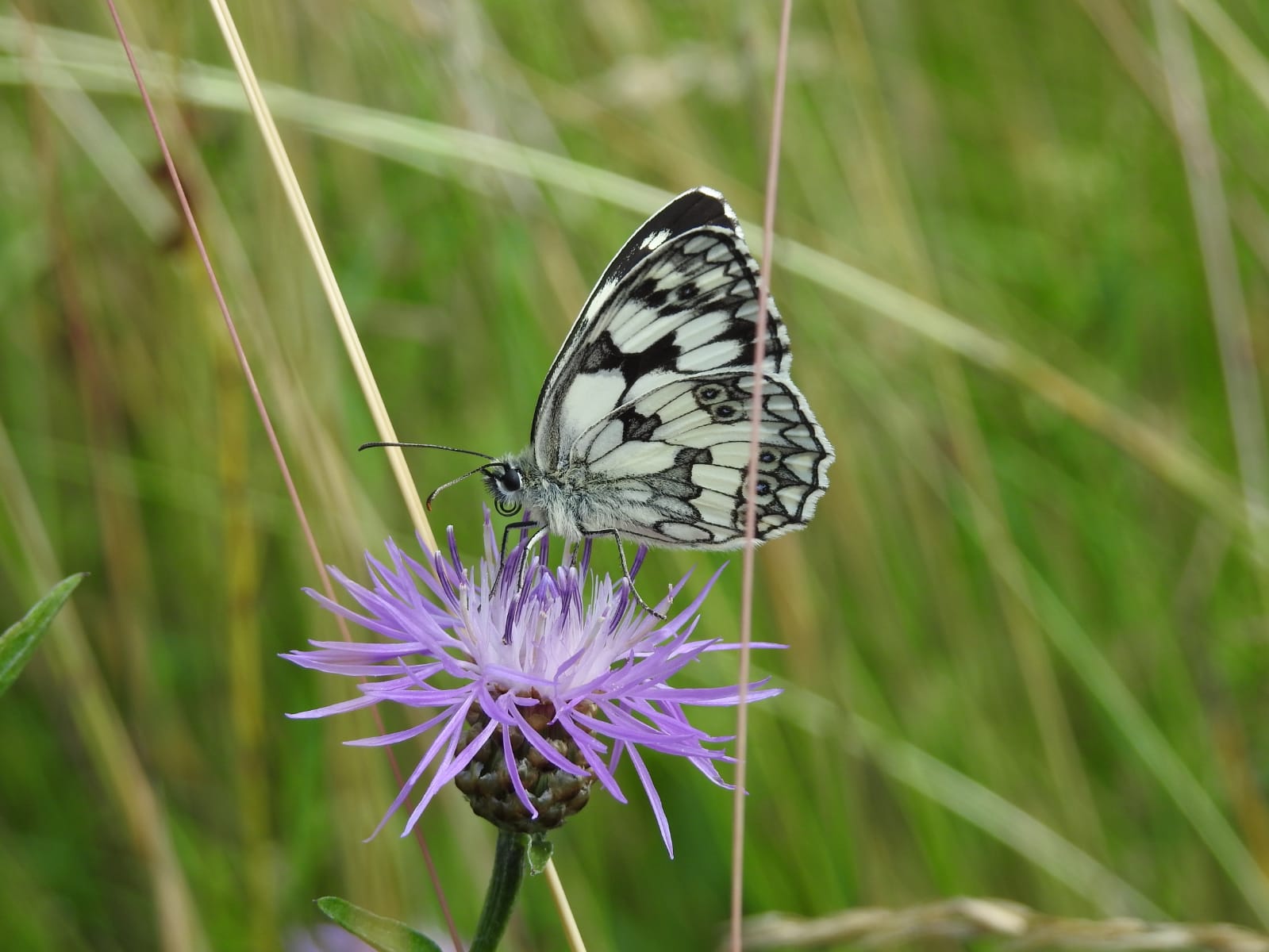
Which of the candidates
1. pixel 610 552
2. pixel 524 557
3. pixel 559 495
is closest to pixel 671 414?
pixel 559 495

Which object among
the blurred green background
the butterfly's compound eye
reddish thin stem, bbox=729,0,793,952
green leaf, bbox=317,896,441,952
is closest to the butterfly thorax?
the butterfly's compound eye

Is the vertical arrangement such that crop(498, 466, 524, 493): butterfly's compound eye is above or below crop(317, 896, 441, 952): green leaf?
above

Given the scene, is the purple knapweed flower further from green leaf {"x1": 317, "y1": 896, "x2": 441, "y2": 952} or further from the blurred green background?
the blurred green background

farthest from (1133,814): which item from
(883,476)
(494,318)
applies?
(494,318)

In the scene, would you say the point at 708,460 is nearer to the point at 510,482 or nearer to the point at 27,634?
the point at 510,482

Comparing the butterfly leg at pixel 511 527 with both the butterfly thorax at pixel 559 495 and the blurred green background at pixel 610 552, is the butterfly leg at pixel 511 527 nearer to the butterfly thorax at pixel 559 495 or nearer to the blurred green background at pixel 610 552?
the butterfly thorax at pixel 559 495

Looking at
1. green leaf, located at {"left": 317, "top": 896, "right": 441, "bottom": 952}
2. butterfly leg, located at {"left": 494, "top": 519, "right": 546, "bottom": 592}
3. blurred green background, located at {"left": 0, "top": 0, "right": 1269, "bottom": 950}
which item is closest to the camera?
green leaf, located at {"left": 317, "top": 896, "right": 441, "bottom": 952}
